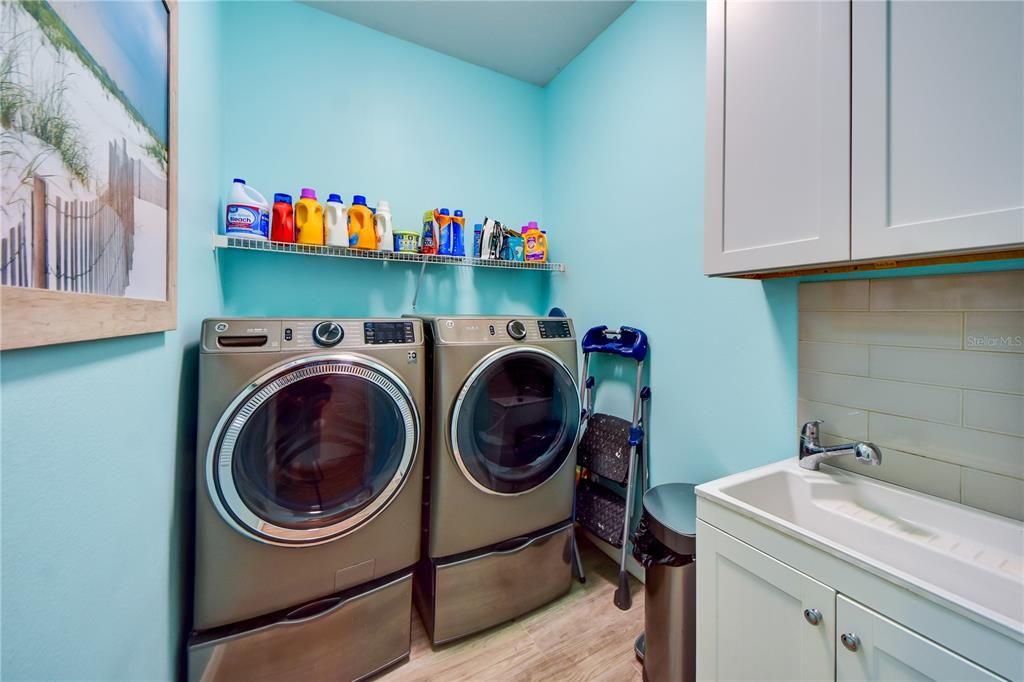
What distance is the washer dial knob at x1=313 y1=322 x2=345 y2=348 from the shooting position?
1280 millimetres

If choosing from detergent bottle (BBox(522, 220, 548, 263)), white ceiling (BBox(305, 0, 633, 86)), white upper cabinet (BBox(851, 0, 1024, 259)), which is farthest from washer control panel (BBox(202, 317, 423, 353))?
white ceiling (BBox(305, 0, 633, 86))

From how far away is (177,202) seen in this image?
1.03 metres

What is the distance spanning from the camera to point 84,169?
2.05 feet

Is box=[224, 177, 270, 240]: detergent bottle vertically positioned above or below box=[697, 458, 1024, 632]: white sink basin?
above

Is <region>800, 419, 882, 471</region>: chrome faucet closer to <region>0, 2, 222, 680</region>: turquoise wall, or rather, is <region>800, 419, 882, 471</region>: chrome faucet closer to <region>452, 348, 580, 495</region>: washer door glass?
<region>452, 348, 580, 495</region>: washer door glass

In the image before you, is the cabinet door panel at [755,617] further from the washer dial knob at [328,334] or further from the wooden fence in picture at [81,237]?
the wooden fence in picture at [81,237]

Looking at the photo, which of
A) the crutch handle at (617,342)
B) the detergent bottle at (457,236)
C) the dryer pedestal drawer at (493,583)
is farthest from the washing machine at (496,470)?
the detergent bottle at (457,236)

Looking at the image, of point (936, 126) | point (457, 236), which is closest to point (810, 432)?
point (936, 126)

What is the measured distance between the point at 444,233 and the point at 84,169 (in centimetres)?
151

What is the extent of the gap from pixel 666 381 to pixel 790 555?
957 millimetres

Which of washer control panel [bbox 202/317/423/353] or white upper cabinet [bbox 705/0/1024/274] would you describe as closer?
white upper cabinet [bbox 705/0/1024/274]

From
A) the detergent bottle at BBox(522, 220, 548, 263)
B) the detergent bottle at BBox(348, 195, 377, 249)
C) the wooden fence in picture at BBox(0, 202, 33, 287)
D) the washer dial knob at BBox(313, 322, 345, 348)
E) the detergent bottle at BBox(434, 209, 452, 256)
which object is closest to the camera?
the wooden fence in picture at BBox(0, 202, 33, 287)

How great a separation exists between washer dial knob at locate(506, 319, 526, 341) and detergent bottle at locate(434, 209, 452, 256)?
26.7 inches

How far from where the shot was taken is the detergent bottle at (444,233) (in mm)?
2062
